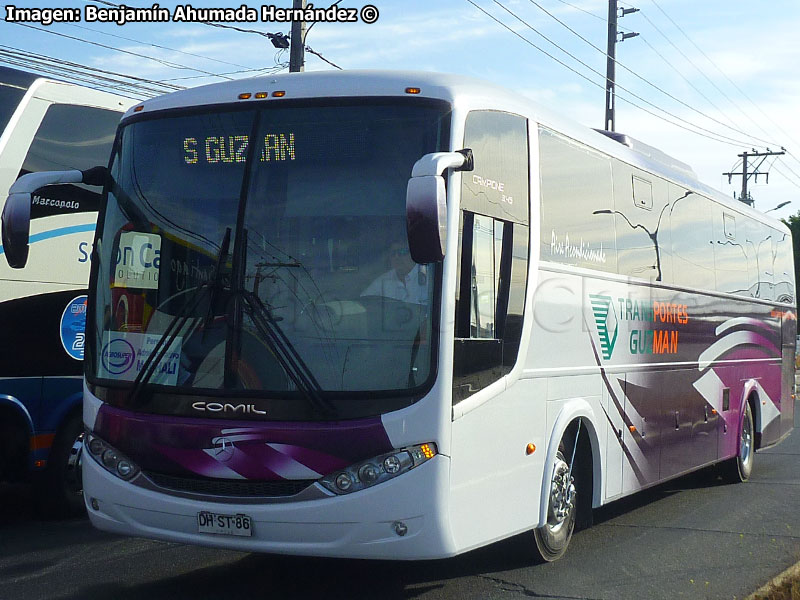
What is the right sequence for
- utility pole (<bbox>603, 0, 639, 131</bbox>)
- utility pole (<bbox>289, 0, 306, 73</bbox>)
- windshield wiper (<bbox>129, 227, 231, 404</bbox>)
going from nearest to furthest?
windshield wiper (<bbox>129, 227, 231, 404</bbox>), utility pole (<bbox>289, 0, 306, 73</bbox>), utility pole (<bbox>603, 0, 639, 131</bbox>)

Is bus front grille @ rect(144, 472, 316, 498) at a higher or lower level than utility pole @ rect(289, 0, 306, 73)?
lower

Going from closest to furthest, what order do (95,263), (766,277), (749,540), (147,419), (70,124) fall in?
1. (147,419)
2. (95,263)
3. (749,540)
4. (70,124)
5. (766,277)

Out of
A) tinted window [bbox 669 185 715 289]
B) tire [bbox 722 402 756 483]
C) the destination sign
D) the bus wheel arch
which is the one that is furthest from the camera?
tire [bbox 722 402 756 483]

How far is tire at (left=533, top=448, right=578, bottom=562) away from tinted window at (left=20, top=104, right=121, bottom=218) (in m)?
4.73

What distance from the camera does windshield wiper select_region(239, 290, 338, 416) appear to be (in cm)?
614

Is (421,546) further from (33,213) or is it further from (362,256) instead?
(33,213)

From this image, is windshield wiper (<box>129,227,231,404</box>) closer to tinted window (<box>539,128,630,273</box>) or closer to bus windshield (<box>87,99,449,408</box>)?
bus windshield (<box>87,99,449,408</box>)

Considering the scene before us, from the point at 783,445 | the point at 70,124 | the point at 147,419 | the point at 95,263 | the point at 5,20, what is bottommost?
the point at 783,445

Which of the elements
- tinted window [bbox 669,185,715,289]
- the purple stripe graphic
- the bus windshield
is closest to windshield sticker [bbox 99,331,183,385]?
the bus windshield

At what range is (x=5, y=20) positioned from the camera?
15500 mm

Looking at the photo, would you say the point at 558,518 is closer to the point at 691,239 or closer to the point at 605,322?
the point at 605,322

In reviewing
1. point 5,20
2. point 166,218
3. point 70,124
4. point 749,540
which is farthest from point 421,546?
point 5,20

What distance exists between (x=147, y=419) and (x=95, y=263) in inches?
47.9

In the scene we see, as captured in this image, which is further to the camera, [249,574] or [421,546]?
[249,574]
